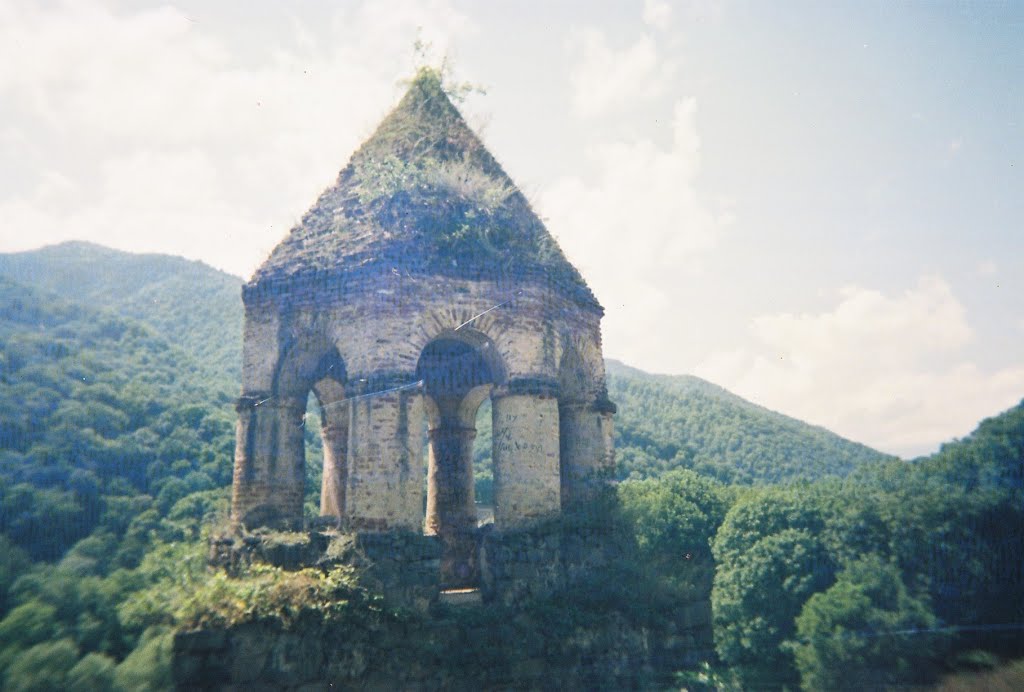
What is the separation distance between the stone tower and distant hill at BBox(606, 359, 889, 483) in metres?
26.6

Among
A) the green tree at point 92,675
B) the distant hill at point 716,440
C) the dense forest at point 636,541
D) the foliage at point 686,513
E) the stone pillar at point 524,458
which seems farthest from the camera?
the distant hill at point 716,440

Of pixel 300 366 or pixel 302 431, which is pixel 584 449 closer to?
pixel 302 431

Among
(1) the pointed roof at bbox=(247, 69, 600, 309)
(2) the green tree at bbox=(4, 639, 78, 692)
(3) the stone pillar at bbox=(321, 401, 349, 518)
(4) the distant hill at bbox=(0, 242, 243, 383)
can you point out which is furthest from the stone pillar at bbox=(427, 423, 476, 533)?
(4) the distant hill at bbox=(0, 242, 243, 383)

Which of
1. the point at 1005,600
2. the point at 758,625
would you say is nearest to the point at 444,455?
the point at 758,625

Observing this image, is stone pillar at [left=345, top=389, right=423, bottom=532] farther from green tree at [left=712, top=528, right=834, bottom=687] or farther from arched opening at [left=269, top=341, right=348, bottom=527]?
green tree at [left=712, top=528, right=834, bottom=687]

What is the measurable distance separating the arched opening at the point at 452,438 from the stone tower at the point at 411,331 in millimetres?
1692

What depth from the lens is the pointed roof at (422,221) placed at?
8672 millimetres

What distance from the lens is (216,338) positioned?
50812 millimetres

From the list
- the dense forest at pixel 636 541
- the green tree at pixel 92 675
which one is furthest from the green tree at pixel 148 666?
the green tree at pixel 92 675

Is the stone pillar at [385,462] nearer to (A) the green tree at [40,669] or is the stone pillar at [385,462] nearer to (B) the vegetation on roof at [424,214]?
(B) the vegetation on roof at [424,214]

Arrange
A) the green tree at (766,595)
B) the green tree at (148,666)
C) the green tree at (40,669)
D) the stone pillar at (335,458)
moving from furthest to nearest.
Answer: the green tree at (766,595) → the stone pillar at (335,458) → the green tree at (148,666) → the green tree at (40,669)

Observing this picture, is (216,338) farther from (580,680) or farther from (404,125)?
(580,680)

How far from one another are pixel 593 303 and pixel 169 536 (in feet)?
52.1

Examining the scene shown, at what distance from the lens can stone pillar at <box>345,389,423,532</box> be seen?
7.73 m
